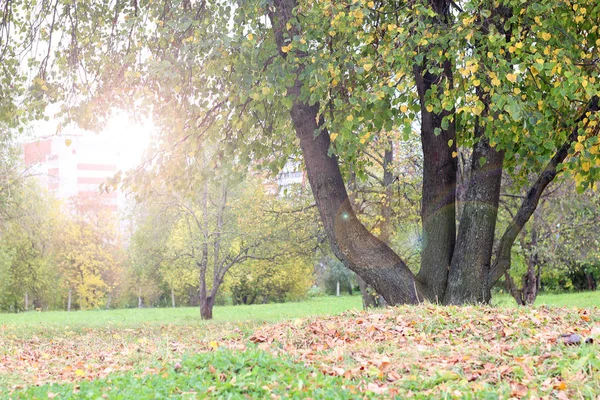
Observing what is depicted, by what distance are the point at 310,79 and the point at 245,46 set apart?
1.00 meters

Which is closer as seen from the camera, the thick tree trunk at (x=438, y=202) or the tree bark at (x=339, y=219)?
the tree bark at (x=339, y=219)

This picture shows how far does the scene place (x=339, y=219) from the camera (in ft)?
28.3

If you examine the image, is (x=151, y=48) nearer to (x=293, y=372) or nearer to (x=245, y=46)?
(x=245, y=46)

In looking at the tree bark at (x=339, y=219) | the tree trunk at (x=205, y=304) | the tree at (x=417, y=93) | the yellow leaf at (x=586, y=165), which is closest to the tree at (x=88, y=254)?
the tree trunk at (x=205, y=304)

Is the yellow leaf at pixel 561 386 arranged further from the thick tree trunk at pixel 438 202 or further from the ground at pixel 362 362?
the thick tree trunk at pixel 438 202

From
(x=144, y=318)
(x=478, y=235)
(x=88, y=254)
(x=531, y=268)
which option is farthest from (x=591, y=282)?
(x=88, y=254)

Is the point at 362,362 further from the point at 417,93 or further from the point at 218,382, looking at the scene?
the point at 417,93

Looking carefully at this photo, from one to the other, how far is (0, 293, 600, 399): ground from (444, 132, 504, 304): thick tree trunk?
53.4 inches

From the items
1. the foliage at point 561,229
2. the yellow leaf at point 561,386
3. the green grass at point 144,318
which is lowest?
the green grass at point 144,318

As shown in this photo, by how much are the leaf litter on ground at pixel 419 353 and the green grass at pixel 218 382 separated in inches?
7.2

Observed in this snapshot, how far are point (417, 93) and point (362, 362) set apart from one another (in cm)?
510

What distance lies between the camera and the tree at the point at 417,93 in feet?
24.4

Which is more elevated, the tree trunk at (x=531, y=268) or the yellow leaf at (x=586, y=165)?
the yellow leaf at (x=586, y=165)

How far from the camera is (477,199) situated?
8.80 m
